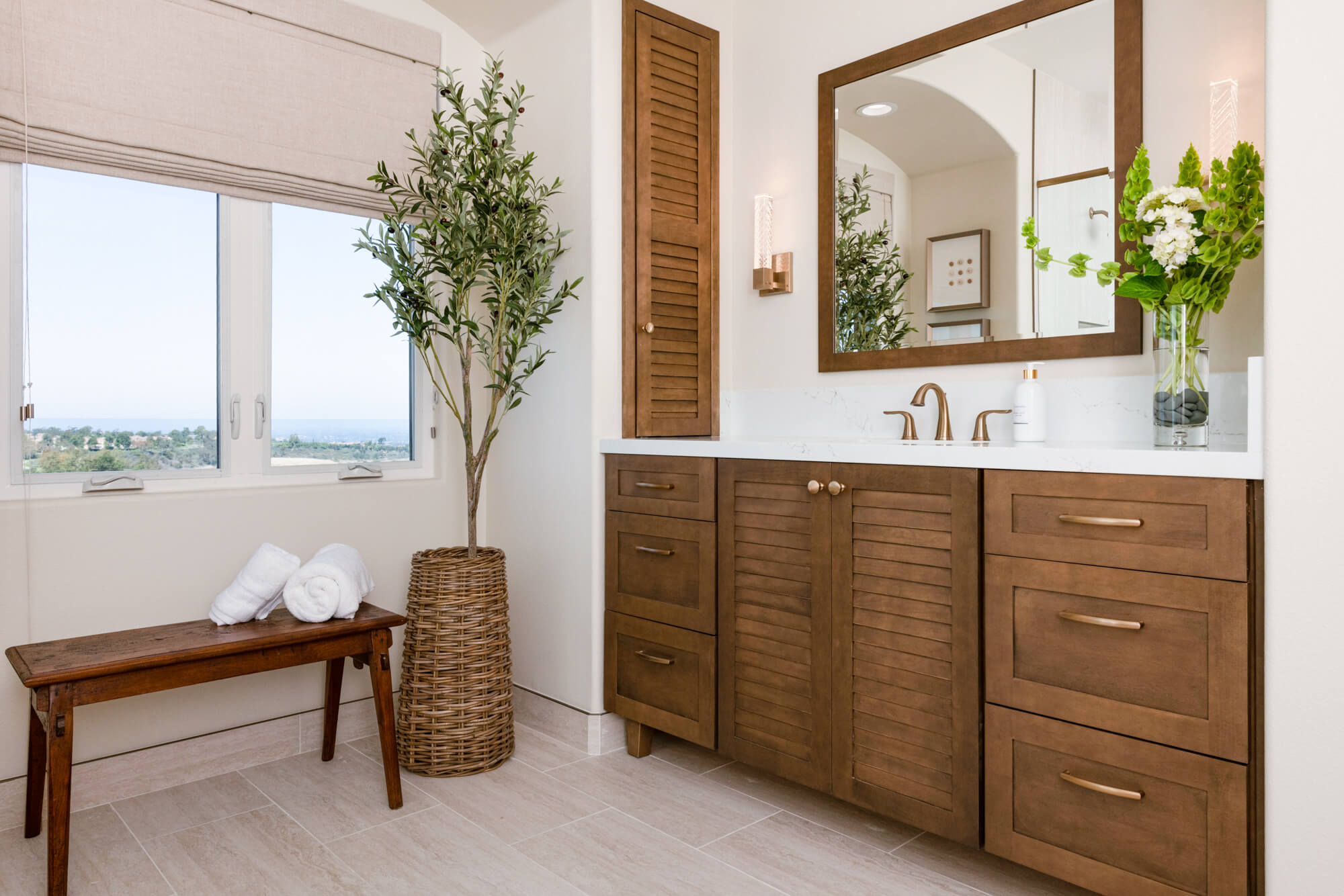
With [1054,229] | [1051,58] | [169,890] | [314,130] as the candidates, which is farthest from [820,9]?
[169,890]

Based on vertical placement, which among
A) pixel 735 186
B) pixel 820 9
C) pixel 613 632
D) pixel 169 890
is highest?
pixel 820 9

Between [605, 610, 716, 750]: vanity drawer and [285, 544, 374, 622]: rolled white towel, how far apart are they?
75 centimetres

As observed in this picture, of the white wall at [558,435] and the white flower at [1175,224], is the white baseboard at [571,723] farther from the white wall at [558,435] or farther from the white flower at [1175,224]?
the white flower at [1175,224]

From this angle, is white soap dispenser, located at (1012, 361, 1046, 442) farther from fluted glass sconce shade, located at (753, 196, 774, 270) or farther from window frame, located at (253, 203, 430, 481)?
window frame, located at (253, 203, 430, 481)

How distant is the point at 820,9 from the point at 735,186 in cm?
59

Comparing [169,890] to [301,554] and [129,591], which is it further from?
[301,554]

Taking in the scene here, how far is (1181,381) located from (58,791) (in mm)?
2433

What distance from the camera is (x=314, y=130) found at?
2.59m

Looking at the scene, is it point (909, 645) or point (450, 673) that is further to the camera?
point (450, 673)

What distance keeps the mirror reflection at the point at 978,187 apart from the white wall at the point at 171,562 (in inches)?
58.3

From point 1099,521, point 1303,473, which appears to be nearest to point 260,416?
point 1099,521

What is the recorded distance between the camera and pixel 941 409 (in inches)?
92.7

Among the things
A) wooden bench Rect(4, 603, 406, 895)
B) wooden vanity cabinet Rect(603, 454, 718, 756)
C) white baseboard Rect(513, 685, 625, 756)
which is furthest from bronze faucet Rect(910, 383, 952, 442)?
wooden bench Rect(4, 603, 406, 895)

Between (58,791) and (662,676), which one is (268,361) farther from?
(662,676)
